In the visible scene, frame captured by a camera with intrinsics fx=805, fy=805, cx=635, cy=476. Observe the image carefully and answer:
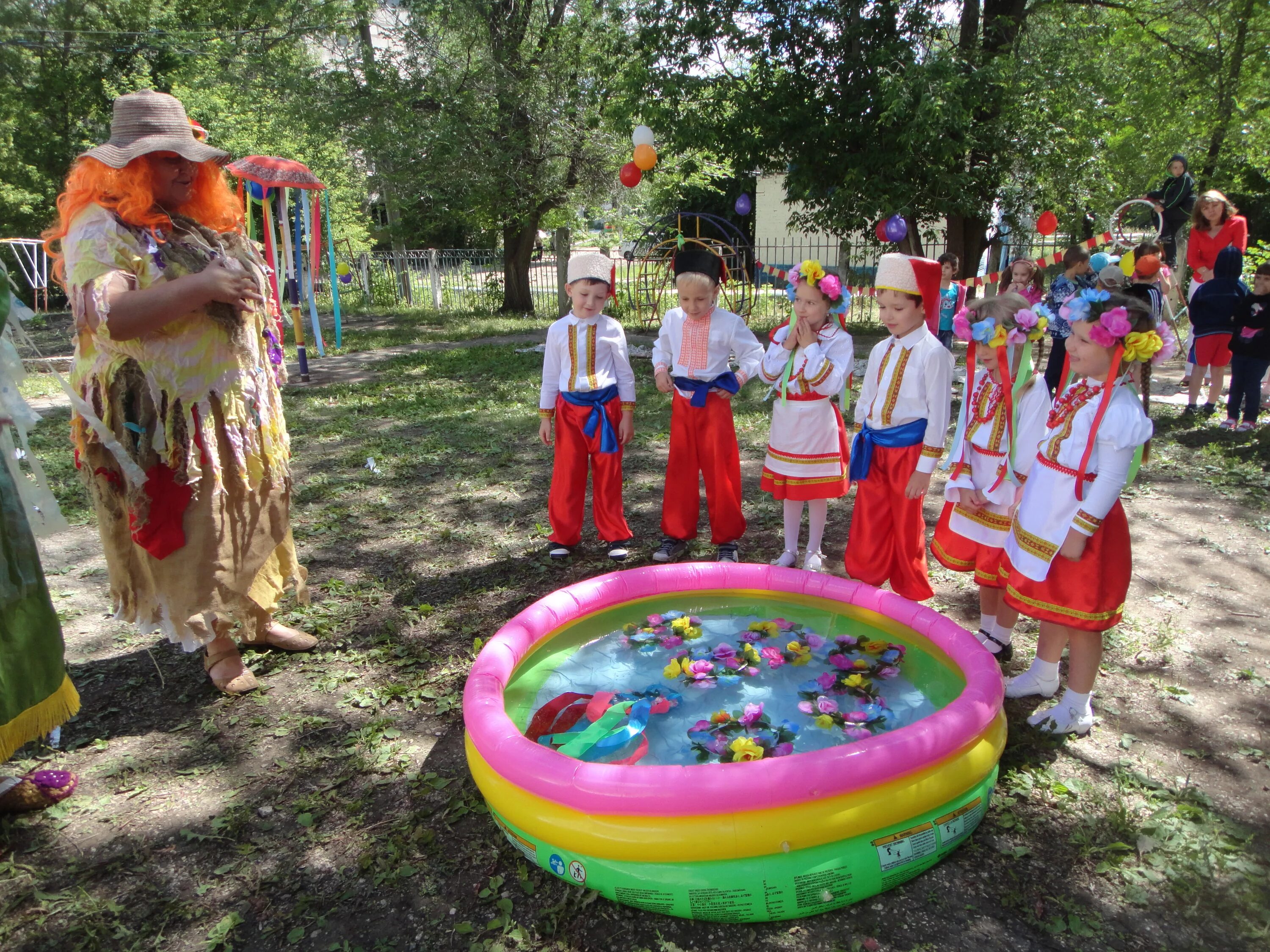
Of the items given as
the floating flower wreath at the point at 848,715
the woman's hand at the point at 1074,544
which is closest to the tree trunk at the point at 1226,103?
the woman's hand at the point at 1074,544

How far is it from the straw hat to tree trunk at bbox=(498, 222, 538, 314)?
14791 millimetres

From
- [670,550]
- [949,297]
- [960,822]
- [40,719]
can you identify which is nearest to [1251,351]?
[949,297]

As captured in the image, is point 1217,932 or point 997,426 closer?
point 1217,932

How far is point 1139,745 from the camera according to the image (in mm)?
3023

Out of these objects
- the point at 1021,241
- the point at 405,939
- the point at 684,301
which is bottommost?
the point at 405,939

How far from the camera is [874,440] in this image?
3.82m

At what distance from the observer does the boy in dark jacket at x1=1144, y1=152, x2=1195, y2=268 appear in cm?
838

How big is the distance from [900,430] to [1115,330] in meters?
1.13

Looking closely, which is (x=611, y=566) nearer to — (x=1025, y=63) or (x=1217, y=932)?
(x=1217, y=932)

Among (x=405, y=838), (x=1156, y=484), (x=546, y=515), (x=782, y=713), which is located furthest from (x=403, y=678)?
(x=1156, y=484)

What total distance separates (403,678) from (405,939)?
57.8 inches

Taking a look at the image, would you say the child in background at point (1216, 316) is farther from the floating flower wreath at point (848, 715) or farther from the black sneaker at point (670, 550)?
the floating flower wreath at point (848, 715)

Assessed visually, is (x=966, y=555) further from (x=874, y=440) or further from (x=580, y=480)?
(x=580, y=480)

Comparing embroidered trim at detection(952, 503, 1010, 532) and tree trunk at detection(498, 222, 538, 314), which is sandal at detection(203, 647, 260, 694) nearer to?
embroidered trim at detection(952, 503, 1010, 532)
